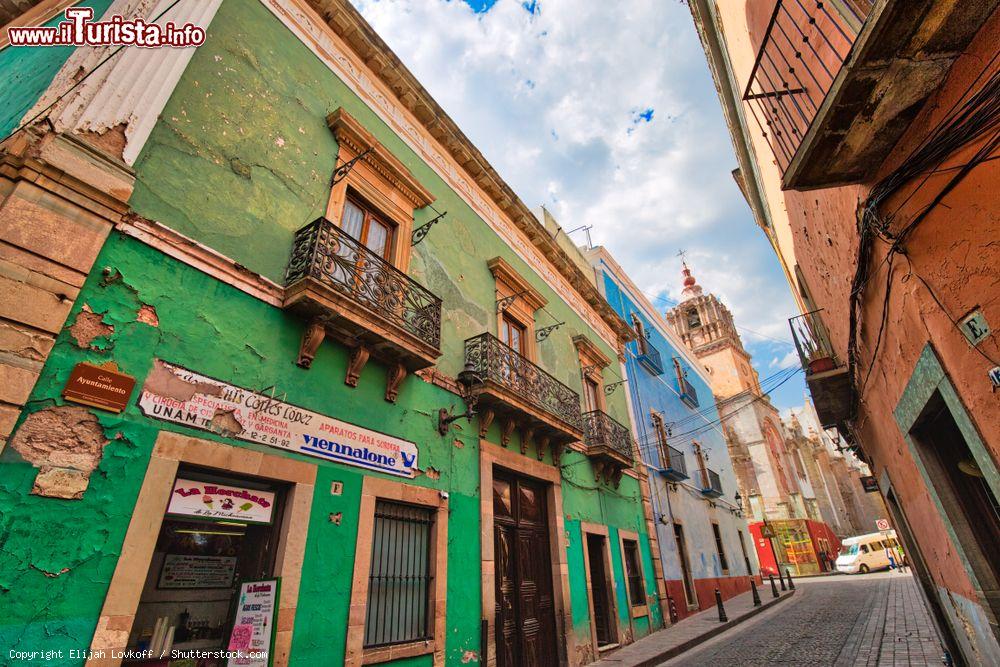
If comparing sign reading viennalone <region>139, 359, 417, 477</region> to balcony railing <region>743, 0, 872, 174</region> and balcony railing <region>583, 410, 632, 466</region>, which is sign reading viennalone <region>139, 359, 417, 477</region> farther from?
balcony railing <region>583, 410, 632, 466</region>

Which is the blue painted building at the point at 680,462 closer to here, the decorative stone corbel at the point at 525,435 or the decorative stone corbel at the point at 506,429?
the decorative stone corbel at the point at 525,435

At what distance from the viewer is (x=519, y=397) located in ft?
26.7

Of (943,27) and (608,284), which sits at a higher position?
(608,284)

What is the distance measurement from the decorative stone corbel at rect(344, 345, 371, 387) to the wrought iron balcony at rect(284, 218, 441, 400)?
0.5 inches

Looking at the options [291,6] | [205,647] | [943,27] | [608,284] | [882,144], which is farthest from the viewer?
[608,284]

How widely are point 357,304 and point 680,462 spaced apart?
1359 centimetres

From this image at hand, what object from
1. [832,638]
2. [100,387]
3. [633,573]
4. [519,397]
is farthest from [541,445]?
[100,387]

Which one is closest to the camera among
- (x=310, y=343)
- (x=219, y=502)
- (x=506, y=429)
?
(x=219, y=502)

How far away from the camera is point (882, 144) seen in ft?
11.1

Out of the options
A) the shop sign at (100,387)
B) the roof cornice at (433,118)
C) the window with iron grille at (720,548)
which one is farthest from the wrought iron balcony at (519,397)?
the window with iron grille at (720,548)

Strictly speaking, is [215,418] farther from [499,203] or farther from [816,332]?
[816,332]

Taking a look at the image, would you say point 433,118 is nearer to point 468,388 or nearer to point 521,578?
point 468,388

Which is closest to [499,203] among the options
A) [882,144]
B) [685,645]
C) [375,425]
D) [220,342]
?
[375,425]

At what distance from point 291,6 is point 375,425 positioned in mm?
6265
